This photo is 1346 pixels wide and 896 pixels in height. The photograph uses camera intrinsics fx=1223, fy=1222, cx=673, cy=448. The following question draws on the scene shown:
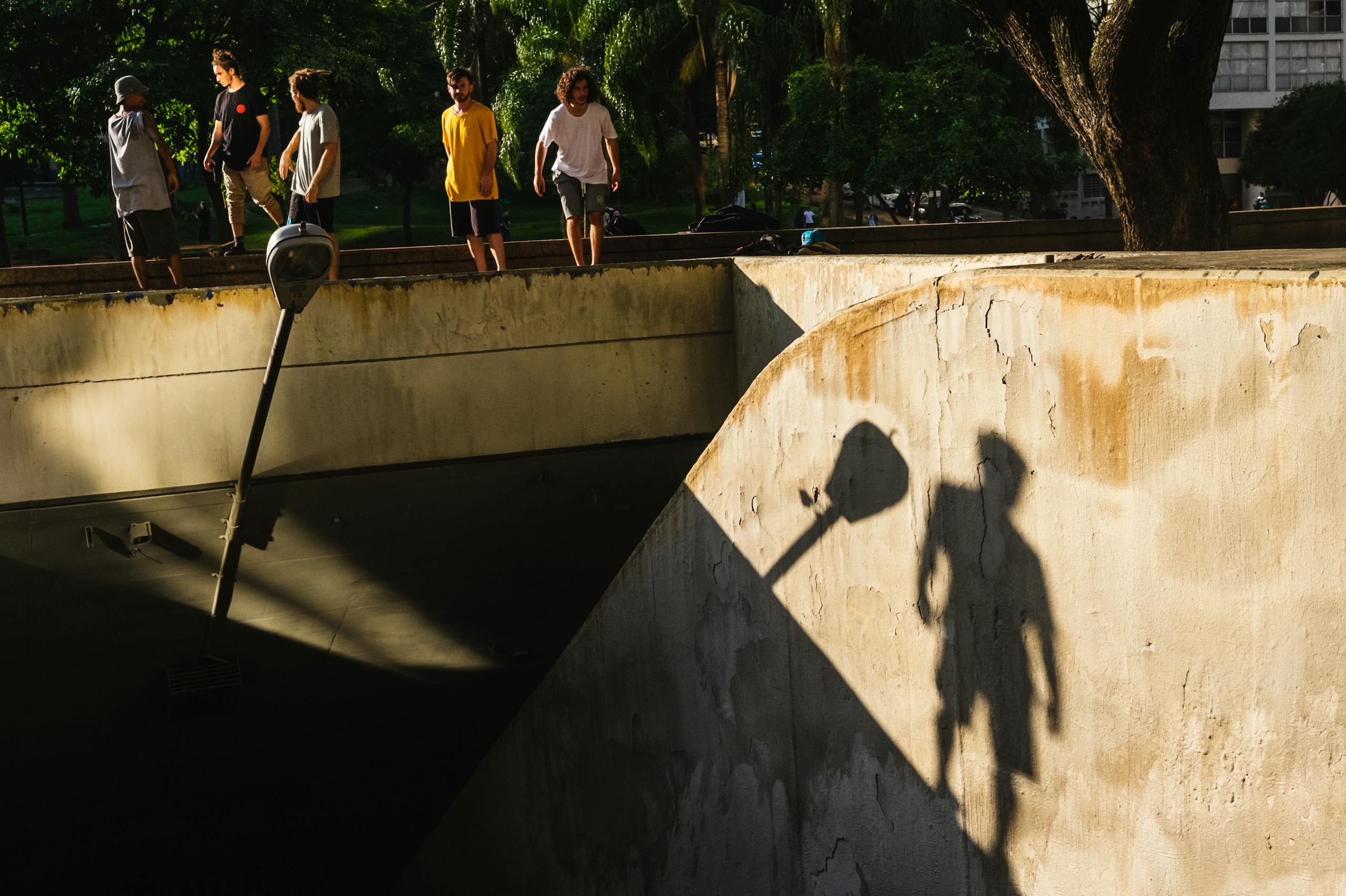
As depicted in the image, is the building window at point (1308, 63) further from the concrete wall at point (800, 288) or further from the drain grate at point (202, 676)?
the drain grate at point (202, 676)

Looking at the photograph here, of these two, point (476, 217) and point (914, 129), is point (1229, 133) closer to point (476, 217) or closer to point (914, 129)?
point (914, 129)

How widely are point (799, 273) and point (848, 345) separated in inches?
104

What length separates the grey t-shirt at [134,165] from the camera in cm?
830

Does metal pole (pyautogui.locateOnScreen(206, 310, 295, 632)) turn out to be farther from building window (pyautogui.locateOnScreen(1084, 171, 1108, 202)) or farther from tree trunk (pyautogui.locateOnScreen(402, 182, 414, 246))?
building window (pyautogui.locateOnScreen(1084, 171, 1108, 202))

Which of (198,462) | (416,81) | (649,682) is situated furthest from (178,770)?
(416,81)

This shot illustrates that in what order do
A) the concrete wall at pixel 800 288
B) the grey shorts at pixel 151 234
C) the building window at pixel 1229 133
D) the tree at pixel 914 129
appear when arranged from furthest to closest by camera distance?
the building window at pixel 1229 133, the tree at pixel 914 129, the grey shorts at pixel 151 234, the concrete wall at pixel 800 288

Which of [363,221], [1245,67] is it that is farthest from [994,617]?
[1245,67]

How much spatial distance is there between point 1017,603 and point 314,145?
20.0 ft

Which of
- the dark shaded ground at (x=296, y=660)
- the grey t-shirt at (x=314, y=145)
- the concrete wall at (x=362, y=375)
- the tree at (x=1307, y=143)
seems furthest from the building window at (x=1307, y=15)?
the grey t-shirt at (x=314, y=145)

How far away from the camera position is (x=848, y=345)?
416cm

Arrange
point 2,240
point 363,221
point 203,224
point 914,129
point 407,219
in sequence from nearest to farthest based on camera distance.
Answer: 1. point 914,129
2. point 2,240
3. point 203,224
4. point 407,219
5. point 363,221

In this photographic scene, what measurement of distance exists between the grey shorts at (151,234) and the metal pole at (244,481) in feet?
7.52

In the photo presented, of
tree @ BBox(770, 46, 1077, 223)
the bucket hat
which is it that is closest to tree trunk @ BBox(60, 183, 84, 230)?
tree @ BBox(770, 46, 1077, 223)

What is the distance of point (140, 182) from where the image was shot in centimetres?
834
